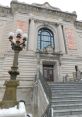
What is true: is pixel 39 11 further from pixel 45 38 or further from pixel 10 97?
pixel 10 97

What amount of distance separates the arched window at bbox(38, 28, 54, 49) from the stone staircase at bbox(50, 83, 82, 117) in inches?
308

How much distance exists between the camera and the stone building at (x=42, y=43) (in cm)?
1708

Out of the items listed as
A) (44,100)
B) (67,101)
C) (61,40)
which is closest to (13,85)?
(44,100)

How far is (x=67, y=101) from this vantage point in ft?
32.1

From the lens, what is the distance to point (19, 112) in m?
5.65

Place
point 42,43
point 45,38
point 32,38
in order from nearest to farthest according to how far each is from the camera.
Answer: point 32,38 < point 42,43 < point 45,38

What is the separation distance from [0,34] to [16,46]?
10.9 meters

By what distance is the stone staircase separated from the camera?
851cm

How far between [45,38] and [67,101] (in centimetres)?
1171

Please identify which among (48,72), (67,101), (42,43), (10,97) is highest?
(42,43)

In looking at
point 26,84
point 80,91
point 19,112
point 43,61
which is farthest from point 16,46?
point 43,61

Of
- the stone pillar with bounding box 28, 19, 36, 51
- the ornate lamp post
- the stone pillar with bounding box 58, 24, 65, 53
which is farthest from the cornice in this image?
the ornate lamp post

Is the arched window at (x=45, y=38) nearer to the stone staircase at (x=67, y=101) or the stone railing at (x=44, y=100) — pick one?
the stone staircase at (x=67, y=101)

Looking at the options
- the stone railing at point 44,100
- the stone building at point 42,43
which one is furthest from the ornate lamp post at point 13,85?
the stone building at point 42,43
